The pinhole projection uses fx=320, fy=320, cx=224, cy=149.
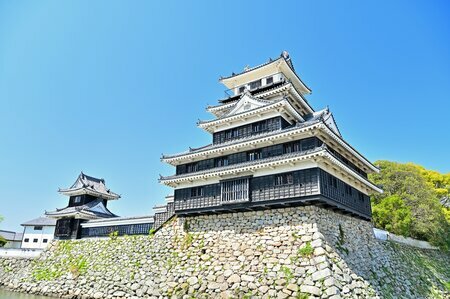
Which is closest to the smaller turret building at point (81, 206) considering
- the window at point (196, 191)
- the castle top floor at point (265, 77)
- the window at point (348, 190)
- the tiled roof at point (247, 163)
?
the tiled roof at point (247, 163)

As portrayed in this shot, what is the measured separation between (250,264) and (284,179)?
5053mm

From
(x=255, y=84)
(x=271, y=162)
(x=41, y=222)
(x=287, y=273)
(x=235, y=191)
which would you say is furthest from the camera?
(x=41, y=222)

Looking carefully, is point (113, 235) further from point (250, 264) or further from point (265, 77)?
point (265, 77)

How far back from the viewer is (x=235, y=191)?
19688mm

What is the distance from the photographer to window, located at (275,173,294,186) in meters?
18.2

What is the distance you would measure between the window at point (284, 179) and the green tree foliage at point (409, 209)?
49.6ft

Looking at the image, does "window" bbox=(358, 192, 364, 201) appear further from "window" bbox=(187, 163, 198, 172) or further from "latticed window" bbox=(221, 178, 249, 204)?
"window" bbox=(187, 163, 198, 172)

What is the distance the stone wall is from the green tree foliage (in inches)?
111

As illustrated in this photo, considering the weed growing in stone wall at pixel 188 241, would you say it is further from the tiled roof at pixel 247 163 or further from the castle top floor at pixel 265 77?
the castle top floor at pixel 265 77

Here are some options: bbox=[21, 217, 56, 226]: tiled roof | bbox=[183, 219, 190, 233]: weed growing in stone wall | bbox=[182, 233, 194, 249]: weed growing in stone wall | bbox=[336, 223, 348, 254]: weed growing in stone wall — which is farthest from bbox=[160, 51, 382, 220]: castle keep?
bbox=[21, 217, 56, 226]: tiled roof

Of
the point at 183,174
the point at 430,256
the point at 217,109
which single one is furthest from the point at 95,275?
the point at 430,256

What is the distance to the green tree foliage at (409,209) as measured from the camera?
27.8m

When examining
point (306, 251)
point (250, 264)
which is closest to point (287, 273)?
point (306, 251)

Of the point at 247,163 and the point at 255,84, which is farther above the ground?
the point at 255,84
